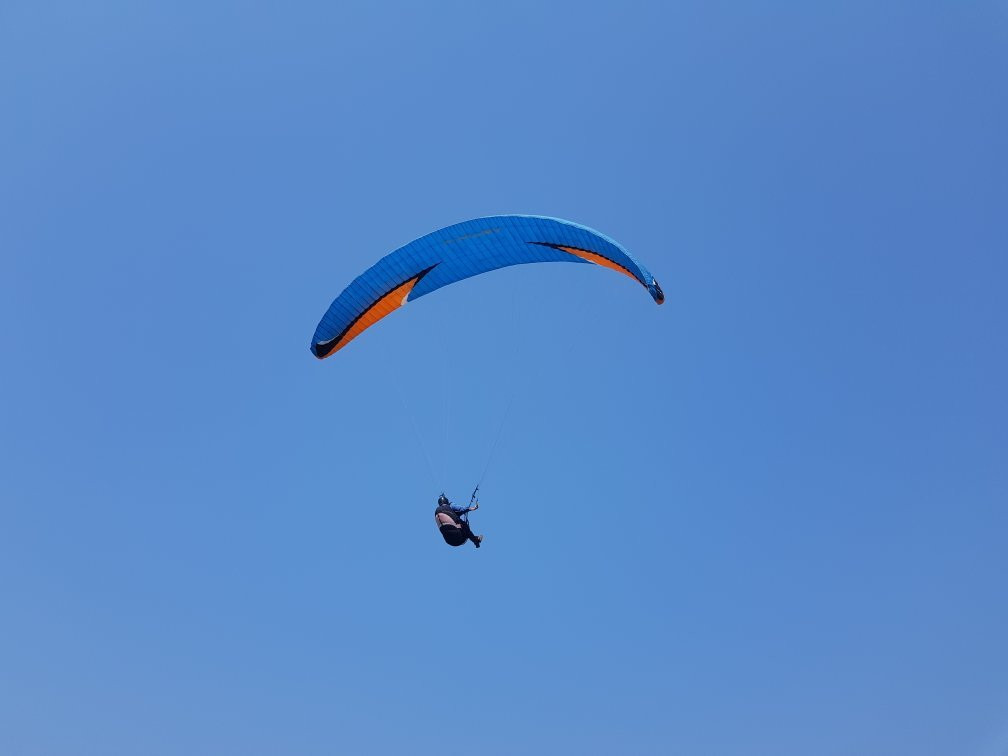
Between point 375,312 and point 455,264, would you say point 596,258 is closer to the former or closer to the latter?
point 455,264

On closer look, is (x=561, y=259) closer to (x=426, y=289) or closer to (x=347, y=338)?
(x=426, y=289)

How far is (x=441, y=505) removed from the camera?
63.7 feet

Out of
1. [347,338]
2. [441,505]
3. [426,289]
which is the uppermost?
[426,289]

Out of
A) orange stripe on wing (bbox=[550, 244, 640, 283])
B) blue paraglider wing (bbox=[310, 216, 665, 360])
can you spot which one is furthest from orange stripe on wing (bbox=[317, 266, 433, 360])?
orange stripe on wing (bbox=[550, 244, 640, 283])

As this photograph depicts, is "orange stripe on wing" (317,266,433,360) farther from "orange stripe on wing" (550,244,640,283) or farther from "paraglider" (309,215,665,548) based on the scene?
"orange stripe on wing" (550,244,640,283)

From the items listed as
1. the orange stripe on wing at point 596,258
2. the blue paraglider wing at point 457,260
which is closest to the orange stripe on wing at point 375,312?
the blue paraglider wing at point 457,260

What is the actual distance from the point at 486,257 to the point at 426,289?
1.88 m

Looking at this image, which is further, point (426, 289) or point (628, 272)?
point (426, 289)

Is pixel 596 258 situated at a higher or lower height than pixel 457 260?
higher

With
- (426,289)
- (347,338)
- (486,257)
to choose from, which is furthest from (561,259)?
(347,338)

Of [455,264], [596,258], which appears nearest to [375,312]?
[455,264]

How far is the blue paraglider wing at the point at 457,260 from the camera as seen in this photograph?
1778 centimetres

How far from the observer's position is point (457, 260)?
63.1 ft

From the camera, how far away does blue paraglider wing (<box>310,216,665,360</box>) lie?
1778cm
